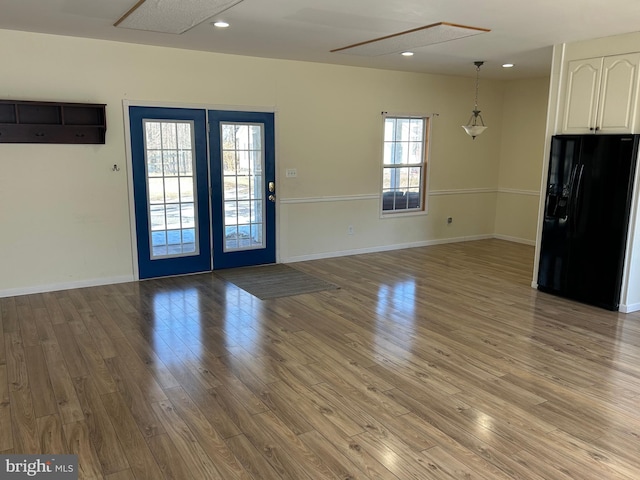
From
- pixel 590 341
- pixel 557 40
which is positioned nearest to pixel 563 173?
pixel 557 40

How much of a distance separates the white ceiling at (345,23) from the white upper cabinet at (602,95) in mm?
278

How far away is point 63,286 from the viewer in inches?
198

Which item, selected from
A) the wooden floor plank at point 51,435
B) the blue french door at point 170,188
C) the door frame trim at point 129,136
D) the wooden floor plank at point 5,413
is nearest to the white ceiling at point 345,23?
the door frame trim at point 129,136

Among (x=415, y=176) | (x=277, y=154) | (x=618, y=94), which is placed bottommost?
(x=415, y=176)

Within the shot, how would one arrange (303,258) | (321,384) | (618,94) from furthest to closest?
(303,258) < (618,94) < (321,384)

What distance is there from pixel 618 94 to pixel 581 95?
336mm

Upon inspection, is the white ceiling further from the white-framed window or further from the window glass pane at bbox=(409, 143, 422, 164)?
the window glass pane at bbox=(409, 143, 422, 164)

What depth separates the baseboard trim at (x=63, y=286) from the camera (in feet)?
15.8

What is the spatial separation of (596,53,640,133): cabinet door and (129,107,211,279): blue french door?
A: 13.4 ft

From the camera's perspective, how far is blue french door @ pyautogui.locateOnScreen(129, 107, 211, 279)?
527 cm

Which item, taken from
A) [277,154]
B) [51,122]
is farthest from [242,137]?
[51,122]

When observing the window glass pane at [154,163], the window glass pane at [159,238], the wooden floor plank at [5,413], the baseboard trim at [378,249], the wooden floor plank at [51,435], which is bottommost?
the wooden floor plank at [51,435]

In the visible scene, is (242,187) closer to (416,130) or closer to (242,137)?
(242,137)

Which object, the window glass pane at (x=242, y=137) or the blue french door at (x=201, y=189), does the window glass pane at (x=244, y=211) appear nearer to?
the blue french door at (x=201, y=189)
